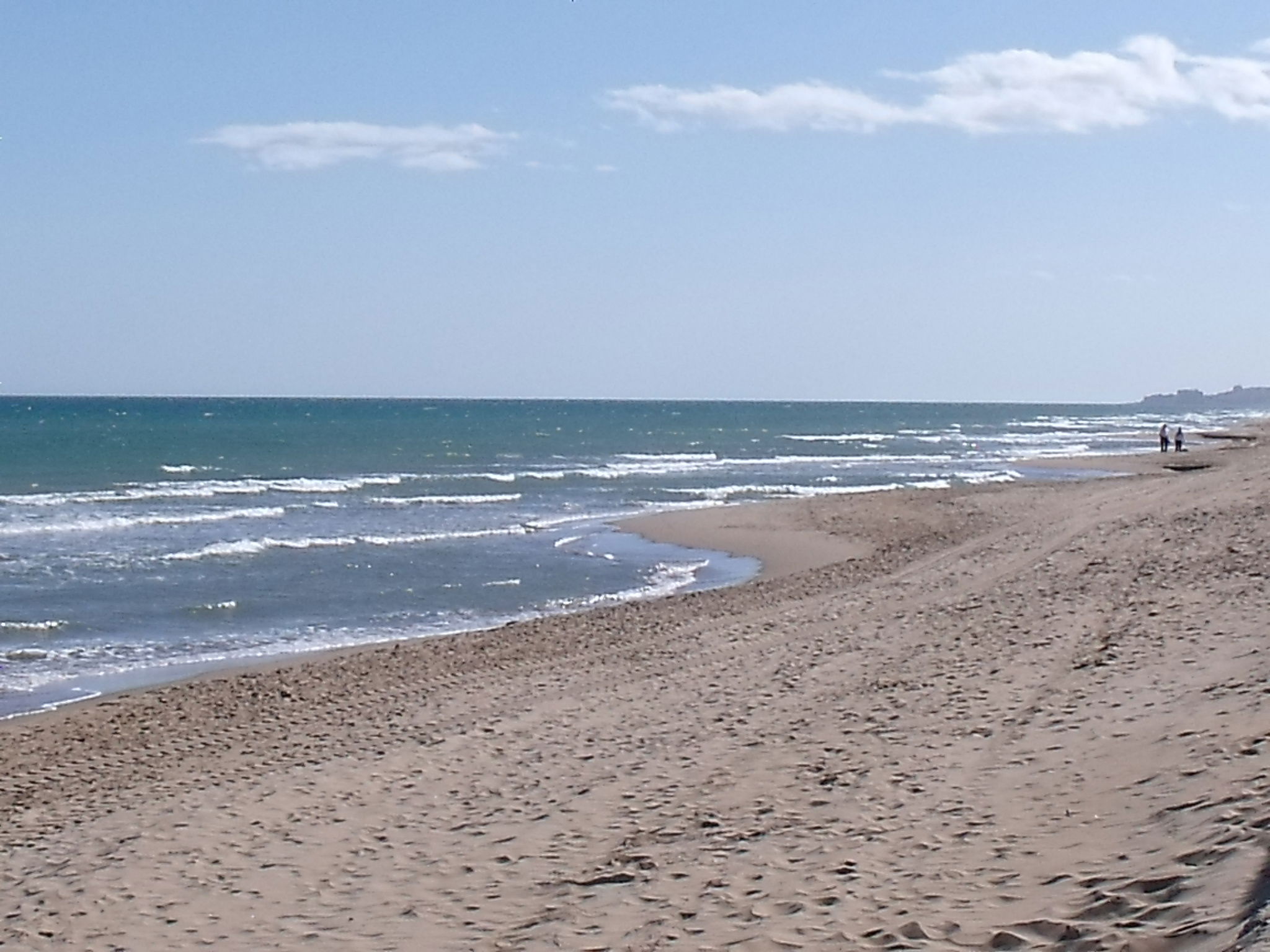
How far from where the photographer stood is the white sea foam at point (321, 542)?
87.9 feet

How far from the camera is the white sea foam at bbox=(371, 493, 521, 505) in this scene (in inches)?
1532

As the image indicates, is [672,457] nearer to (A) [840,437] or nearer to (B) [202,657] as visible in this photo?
(A) [840,437]

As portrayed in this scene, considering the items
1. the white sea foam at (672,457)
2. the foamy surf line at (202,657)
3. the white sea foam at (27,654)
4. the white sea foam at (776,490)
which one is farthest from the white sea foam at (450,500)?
the white sea foam at (672,457)

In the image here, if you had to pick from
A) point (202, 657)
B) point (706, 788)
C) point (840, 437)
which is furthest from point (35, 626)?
point (840, 437)

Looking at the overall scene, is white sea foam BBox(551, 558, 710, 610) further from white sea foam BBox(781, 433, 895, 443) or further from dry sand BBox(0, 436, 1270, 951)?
white sea foam BBox(781, 433, 895, 443)

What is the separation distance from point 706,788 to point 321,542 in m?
21.1

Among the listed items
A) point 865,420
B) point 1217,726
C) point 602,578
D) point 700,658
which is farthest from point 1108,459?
point 865,420

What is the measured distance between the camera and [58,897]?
26.3 feet

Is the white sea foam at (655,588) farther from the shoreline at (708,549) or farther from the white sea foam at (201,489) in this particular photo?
the white sea foam at (201,489)

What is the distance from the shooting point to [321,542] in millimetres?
28781

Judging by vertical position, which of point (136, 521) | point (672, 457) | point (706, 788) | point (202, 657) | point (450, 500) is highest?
point (672, 457)

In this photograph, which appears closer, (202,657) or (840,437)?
(202,657)

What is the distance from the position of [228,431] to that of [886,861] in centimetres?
8800

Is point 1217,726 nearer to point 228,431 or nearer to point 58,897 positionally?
point 58,897
